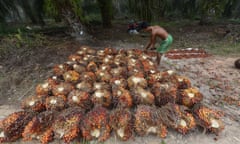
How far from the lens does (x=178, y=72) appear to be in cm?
268

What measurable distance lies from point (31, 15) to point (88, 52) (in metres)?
5.58

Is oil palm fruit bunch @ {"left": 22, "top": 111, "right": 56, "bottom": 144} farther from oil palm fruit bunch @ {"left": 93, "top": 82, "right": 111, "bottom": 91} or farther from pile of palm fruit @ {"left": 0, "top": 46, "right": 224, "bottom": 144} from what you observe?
oil palm fruit bunch @ {"left": 93, "top": 82, "right": 111, "bottom": 91}

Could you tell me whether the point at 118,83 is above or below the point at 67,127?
above

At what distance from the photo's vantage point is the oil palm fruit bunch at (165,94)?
1.54 meters

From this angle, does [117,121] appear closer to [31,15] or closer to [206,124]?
[206,124]

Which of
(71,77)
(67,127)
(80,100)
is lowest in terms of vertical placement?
(67,127)

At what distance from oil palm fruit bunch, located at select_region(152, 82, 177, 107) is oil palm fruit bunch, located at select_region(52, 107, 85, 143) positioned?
80cm

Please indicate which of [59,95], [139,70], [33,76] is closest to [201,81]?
[139,70]

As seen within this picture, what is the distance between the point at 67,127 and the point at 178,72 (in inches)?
82.8

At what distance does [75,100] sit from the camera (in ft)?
4.85

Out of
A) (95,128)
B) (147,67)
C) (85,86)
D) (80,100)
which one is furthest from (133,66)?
(95,128)

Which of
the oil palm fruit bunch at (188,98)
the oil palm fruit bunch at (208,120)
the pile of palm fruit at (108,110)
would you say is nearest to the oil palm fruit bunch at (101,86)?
the pile of palm fruit at (108,110)

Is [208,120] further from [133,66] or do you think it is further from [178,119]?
[133,66]

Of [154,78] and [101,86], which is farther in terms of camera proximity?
[154,78]
